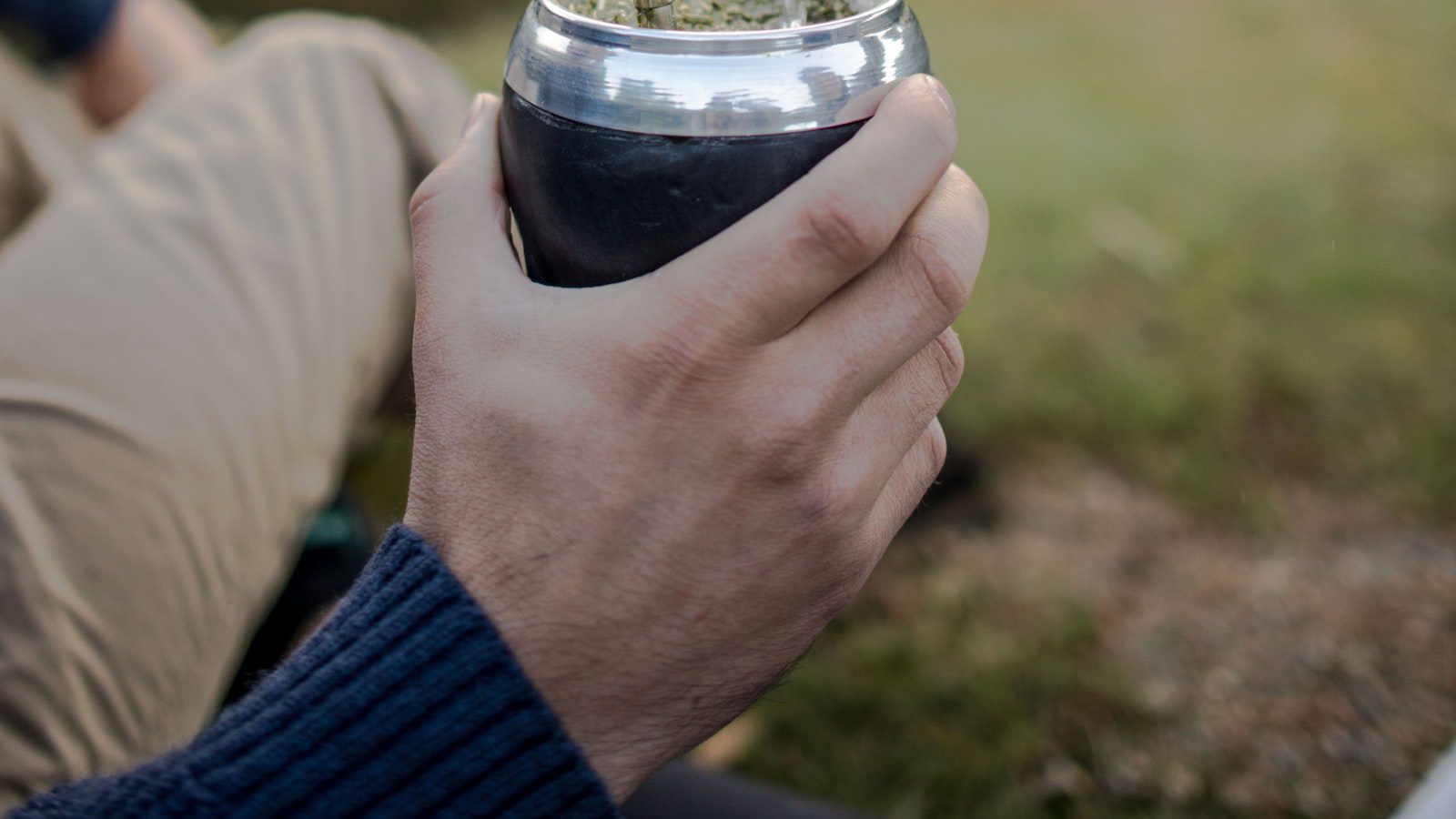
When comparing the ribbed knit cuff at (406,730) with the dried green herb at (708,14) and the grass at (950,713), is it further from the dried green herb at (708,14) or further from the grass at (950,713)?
the grass at (950,713)

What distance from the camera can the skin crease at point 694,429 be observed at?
2.29 feet

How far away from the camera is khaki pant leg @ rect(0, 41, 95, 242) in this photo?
192cm

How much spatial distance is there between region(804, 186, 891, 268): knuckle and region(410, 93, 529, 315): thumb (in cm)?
22

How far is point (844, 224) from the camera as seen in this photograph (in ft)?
2.21

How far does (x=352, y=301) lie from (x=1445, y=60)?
141 inches

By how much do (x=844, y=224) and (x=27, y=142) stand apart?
1.82 meters

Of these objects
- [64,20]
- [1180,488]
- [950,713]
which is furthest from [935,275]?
[64,20]

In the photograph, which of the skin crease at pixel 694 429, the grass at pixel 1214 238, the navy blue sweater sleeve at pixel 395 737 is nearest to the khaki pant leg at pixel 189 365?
the navy blue sweater sleeve at pixel 395 737

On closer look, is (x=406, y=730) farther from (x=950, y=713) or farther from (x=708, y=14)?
(x=950, y=713)

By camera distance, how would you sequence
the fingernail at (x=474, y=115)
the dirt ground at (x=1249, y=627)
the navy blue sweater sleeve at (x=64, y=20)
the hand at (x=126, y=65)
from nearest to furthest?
1. the fingernail at (x=474, y=115)
2. the dirt ground at (x=1249, y=627)
3. the navy blue sweater sleeve at (x=64, y=20)
4. the hand at (x=126, y=65)

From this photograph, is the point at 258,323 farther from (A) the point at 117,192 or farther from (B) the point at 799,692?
(B) the point at 799,692

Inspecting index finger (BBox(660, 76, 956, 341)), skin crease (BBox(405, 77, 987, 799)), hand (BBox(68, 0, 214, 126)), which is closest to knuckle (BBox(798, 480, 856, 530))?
skin crease (BBox(405, 77, 987, 799))

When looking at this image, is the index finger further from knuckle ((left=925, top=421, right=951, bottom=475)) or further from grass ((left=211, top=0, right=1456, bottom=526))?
grass ((left=211, top=0, right=1456, bottom=526))

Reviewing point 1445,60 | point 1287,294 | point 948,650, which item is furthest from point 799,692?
point 1445,60
